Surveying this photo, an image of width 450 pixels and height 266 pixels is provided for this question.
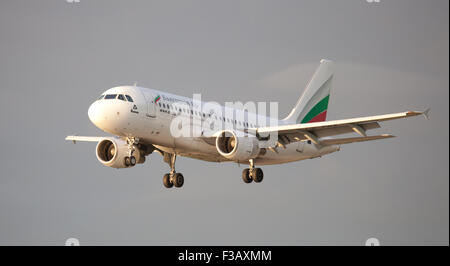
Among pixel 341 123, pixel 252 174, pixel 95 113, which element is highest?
pixel 95 113

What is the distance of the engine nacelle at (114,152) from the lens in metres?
56.8

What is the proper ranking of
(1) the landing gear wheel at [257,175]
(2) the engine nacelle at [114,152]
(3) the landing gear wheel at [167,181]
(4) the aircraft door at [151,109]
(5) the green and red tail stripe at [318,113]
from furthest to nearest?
(5) the green and red tail stripe at [318,113] < (3) the landing gear wheel at [167,181] < (1) the landing gear wheel at [257,175] < (2) the engine nacelle at [114,152] < (4) the aircraft door at [151,109]

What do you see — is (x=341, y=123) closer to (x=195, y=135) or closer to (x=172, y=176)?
(x=195, y=135)

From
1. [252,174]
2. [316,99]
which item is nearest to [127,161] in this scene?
[252,174]

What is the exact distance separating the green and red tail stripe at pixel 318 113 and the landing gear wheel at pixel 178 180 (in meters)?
13.4

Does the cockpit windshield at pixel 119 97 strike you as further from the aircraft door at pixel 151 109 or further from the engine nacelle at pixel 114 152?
the engine nacelle at pixel 114 152

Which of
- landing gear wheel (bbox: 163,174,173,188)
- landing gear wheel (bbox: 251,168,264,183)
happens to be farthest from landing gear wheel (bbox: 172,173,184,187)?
landing gear wheel (bbox: 251,168,264,183)

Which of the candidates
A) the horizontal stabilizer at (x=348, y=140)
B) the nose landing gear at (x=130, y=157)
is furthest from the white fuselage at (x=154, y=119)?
the horizontal stabilizer at (x=348, y=140)

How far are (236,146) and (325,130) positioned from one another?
19.0 ft

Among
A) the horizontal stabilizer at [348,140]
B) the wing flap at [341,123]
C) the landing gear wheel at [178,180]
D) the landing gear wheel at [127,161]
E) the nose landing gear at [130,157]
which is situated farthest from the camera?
the landing gear wheel at [178,180]

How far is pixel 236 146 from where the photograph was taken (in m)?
55.9

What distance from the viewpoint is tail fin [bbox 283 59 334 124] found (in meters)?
69.2
